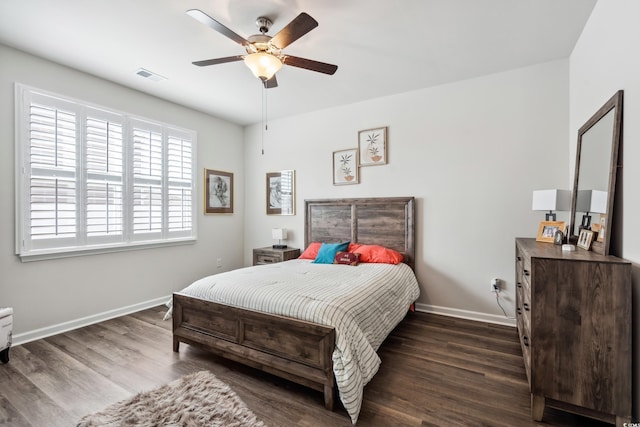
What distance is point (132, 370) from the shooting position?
7.55ft

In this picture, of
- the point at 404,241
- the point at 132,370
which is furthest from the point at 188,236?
the point at 404,241

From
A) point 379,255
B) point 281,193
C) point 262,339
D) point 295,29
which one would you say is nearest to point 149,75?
point 295,29

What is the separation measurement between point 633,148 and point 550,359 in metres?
1.27

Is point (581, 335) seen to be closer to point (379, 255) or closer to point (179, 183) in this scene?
point (379, 255)

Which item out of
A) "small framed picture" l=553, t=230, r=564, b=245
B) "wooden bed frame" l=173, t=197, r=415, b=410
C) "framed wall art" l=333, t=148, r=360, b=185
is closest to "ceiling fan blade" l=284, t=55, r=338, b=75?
"framed wall art" l=333, t=148, r=360, b=185

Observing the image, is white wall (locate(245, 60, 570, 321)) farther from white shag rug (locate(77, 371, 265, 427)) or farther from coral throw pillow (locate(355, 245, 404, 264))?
white shag rug (locate(77, 371, 265, 427))

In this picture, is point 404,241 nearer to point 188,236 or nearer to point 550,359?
point 550,359

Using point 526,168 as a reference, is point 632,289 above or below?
below

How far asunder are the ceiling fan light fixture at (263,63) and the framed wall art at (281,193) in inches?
94.3

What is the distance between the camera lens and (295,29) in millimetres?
1940

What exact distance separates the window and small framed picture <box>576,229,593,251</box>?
4.37 meters

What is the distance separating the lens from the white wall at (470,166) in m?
2.99

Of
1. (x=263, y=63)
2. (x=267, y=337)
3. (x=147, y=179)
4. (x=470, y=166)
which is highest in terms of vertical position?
(x=263, y=63)

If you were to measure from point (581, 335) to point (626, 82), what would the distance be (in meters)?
1.47
